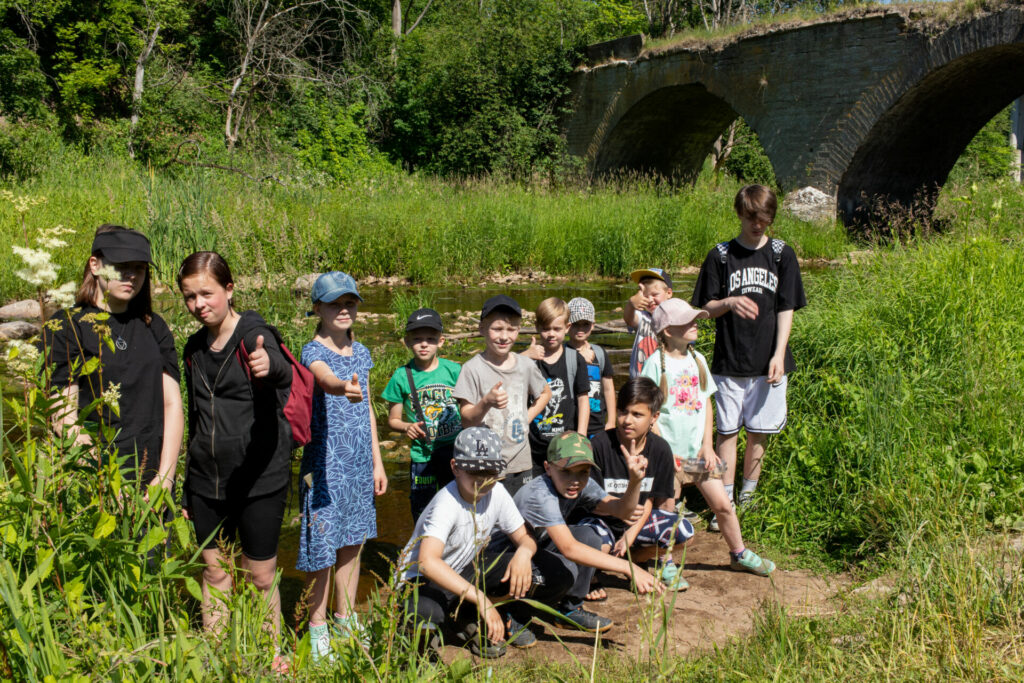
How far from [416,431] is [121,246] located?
1465mm

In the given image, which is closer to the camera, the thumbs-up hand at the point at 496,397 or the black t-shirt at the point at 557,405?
the thumbs-up hand at the point at 496,397

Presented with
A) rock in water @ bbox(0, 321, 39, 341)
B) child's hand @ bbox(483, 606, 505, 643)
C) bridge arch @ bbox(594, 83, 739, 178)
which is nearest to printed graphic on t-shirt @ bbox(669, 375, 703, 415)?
child's hand @ bbox(483, 606, 505, 643)

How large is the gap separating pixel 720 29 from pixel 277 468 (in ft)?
59.6

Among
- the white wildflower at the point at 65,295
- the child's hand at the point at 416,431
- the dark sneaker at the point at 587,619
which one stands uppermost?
the white wildflower at the point at 65,295

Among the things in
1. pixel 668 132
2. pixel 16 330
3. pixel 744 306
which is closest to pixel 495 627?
pixel 744 306

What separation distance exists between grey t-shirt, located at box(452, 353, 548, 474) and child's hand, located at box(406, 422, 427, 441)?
245 mm

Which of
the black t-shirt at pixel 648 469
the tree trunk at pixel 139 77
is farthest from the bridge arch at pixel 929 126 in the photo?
the tree trunk at pixel 139 77

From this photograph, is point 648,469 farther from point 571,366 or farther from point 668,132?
point 668,132

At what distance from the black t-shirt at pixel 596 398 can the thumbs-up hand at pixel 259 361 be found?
7.37ft

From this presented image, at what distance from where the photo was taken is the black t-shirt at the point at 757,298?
416 centimetres

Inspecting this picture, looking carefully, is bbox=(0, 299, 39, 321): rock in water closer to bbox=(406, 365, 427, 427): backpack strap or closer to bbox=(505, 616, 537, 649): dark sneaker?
bbox=(406, 365, 427, 427): backpack strap

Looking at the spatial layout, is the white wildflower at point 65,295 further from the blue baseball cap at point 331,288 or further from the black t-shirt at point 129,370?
the blue baseball cap at point 331,288

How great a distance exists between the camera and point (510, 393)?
3.77 metres

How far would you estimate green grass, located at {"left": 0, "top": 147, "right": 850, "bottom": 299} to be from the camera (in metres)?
10.8
